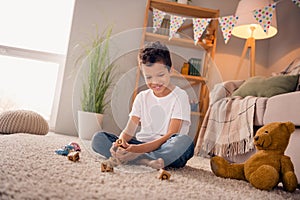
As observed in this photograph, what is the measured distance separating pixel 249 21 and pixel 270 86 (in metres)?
0.79

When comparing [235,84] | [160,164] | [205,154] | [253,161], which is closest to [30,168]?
[160,164]

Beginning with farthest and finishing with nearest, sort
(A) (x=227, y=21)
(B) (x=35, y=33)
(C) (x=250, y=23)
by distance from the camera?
1. (B) (x=35, y=33)
2. (C) (x=250, y=23)
3. (A) (x=227, y=21)

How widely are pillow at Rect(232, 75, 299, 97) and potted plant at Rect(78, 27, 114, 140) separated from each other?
0.99 meters

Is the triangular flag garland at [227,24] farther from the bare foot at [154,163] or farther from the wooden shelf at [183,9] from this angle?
the bare foot at [154,163]

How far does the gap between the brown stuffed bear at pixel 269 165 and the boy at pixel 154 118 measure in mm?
227

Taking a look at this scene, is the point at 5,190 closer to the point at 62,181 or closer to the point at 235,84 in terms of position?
the point at 62,181

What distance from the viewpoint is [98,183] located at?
0.67 m

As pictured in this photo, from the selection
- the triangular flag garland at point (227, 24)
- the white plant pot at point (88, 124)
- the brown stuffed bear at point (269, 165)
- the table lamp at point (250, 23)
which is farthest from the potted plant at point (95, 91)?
the table lamp at point (250, 23)

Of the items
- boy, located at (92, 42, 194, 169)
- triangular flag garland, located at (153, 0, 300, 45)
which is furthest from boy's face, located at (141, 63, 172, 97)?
triangular flag garland, located at (153, 0, 300, 45)

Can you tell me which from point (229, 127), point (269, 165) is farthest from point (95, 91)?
point (229, 127)

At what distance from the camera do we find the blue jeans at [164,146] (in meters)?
0.90

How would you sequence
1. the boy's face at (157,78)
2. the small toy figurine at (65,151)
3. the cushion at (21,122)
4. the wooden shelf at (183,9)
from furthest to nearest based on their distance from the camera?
the wooden shelf at (183,9) < the cushion at (21,122) < the small toy figurine at (65,151) < the boy's face at (157,78)

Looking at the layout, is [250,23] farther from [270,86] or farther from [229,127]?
[229,127]

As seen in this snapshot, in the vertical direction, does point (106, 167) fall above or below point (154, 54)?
below
